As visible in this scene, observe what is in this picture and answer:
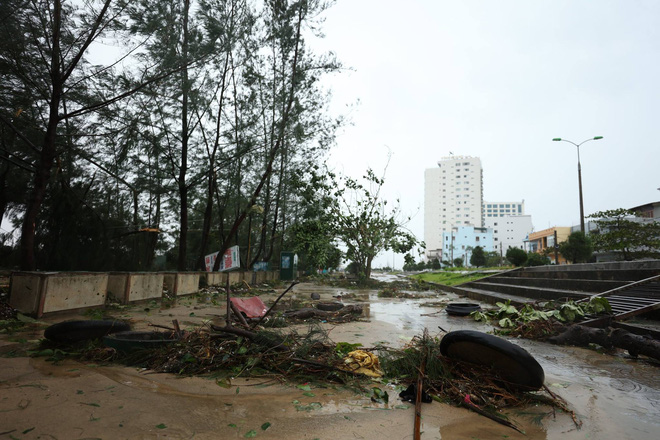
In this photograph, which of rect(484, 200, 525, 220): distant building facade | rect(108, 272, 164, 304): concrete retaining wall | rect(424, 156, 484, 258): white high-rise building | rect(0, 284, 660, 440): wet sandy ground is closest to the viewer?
rect(0, 284, 660, 440): wet sandy ground

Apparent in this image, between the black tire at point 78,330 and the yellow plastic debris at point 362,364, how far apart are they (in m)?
2.86

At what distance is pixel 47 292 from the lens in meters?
6.26

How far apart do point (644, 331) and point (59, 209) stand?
1552 cm

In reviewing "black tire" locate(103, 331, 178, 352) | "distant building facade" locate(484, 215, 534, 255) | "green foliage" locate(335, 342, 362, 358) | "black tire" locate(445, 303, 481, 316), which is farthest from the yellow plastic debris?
"distant building facade" locate(484, 215, 534, 255)

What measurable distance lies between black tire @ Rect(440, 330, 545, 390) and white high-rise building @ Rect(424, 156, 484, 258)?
113 meters

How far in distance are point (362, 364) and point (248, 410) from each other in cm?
134

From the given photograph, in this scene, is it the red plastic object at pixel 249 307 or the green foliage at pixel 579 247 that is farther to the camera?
the green foliage at pixel 579 247

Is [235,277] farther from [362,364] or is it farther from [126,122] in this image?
[362,364]

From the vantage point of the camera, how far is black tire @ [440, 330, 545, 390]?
2939 mm

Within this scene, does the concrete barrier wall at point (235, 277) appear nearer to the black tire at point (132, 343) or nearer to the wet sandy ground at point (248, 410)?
the black tire at point (132, 343)

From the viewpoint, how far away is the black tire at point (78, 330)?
13.2ft

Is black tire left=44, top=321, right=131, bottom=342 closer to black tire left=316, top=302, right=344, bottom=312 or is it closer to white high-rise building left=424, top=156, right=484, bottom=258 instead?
black tire left=316, top=302, right=344, bottom=312

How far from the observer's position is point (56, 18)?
7965mm

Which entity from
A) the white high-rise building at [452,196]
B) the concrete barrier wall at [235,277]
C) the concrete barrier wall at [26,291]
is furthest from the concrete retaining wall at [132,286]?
the white high-rise building at [452,196]
